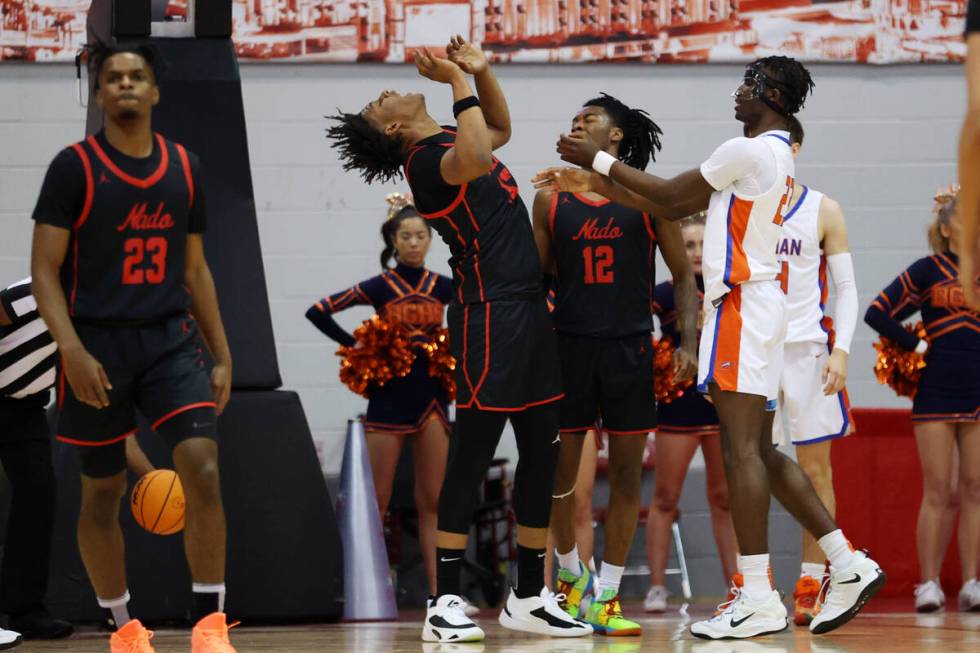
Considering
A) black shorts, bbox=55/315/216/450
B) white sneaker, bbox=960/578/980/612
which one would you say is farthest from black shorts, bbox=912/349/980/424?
black shorts, bbox=55/315/216/450

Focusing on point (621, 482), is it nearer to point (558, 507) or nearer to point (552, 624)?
point (558, 507)

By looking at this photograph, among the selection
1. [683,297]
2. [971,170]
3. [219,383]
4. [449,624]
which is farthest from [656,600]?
[971,170]

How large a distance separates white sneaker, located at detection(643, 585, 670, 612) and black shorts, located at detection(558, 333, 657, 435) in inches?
81.4

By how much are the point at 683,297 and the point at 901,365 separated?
7.68ft

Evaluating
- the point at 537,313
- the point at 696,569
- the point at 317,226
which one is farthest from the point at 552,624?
the point at 317,226

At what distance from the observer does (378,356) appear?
746 cm

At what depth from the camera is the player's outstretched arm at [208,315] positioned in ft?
14.7

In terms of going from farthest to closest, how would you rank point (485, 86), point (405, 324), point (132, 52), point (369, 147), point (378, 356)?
point (405, 324)
point (378, 356)
point (369, 147)
point (485, 86)
point (132, 52)

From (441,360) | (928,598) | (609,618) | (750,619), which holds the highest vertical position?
(441,360)

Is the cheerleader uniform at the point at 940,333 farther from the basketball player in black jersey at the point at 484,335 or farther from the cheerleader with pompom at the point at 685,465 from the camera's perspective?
the basketball player in black jersey at the point at 484,335

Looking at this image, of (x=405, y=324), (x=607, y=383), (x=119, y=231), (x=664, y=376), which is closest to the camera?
(x=119, y=231)

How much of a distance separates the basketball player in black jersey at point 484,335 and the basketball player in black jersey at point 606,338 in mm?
411

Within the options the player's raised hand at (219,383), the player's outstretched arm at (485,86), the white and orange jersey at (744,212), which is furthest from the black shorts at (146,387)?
the white and orange jersey at (744,212)

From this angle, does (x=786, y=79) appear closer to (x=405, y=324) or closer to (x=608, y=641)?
(x=608, y=641)
